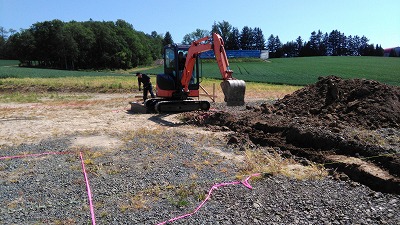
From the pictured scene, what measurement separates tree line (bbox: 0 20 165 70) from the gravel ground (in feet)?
269

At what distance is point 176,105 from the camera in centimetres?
1366

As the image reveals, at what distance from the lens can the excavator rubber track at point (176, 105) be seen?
13484 millimetres

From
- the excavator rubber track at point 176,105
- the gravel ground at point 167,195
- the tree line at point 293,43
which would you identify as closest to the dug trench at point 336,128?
the gravel ground at point 167,195

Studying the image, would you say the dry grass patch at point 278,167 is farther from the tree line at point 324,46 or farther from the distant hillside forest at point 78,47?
the tree line at point 324,46

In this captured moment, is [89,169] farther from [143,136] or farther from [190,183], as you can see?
[143,136]

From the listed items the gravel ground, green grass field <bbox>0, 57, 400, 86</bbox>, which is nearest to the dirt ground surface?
the gravel ground

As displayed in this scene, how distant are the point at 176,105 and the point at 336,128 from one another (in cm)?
695

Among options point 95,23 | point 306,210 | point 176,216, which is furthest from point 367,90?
point 95,23

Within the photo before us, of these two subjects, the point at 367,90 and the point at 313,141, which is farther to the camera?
the point at 367,90

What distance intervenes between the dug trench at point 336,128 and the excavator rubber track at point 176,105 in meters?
1.47

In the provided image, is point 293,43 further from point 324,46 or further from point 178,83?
point 178,83

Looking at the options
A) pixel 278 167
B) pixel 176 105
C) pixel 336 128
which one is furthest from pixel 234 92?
pixel 278 167

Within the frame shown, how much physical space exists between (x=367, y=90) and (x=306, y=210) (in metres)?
7.12

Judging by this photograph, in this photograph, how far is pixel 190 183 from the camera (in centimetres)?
567
